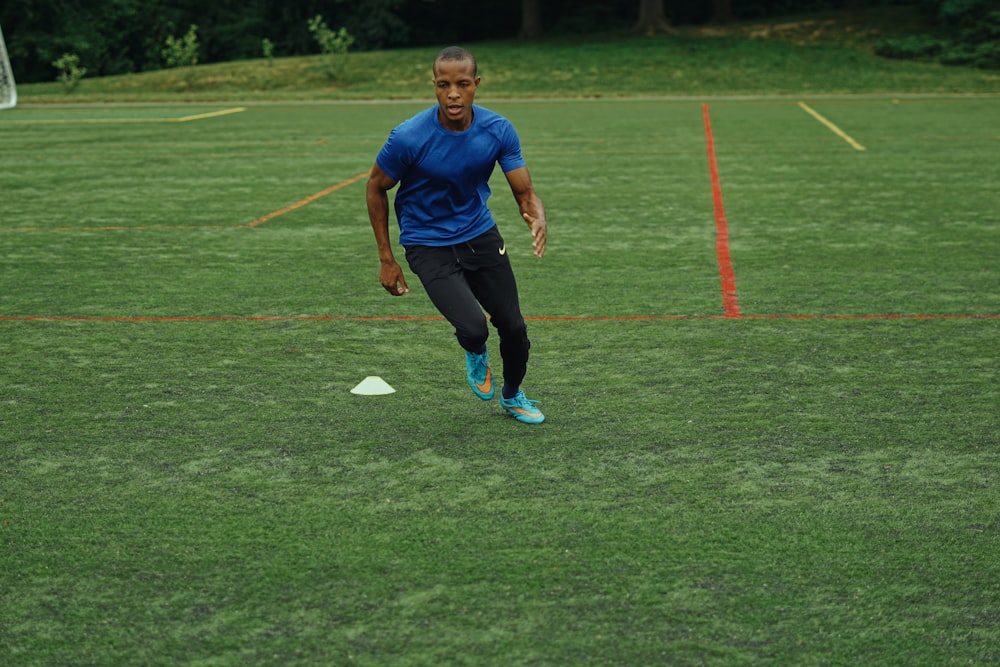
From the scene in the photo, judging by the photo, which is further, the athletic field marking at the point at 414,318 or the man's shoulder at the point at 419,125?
the athletic field marking at the point at 414,318

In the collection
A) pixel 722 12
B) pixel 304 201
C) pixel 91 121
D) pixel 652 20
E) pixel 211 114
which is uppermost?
pixel 722 12

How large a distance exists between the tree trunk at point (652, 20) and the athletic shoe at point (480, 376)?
47.4 m

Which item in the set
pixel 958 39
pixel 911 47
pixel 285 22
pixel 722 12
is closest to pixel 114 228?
pixel 911 47

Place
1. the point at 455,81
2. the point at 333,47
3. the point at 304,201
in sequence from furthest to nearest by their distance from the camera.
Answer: the point at 333,47
the point at 304,201
the point at 455,81

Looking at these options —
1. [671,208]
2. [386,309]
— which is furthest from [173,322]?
[671,208]

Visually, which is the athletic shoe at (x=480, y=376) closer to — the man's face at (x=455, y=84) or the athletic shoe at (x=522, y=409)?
the athletic shoe at (x=522, y=409)

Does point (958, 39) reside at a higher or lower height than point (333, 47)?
higher

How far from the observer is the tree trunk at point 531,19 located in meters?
57.8

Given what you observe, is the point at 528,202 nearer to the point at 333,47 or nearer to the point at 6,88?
the point at 6,88

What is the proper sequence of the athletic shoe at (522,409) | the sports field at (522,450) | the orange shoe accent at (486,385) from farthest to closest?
the orange shoe accent at (486,385) < the athletic shoe at (522,409) < the sports field at (522,450)

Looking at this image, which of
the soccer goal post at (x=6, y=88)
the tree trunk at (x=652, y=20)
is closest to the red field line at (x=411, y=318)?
the soccer goal post at (x=6, y=88)

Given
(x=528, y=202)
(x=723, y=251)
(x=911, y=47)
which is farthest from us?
(x=911, y=47)

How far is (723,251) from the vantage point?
1190 cm

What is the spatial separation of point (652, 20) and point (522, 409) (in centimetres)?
4824
